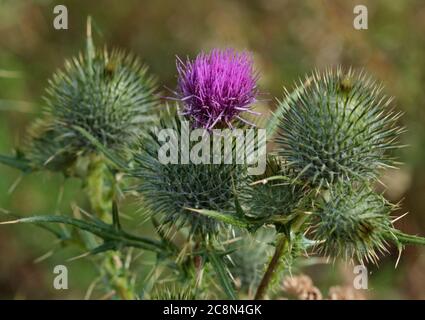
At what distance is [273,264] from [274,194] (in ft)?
1.28

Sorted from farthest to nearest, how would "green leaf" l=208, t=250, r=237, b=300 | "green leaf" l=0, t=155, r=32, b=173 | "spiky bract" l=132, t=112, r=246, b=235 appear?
"green leaf" l=0, t=155, r=32, b=173 < "spiky bract" l=132, t=112, r=246, b=235 < "green leaf" l=208, t=250, r=237, b=300

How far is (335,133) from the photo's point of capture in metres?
3.39

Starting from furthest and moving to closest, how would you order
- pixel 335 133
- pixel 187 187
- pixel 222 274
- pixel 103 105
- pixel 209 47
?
pixel 209 47 → pixel 103 105 → pixel 187 187 → pixel 335 133 → pixel 222 274

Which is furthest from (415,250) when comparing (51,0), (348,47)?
(51,0)

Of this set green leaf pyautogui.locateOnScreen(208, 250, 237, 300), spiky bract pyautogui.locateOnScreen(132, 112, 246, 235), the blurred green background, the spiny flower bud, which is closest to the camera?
green leaf pyautogui.locateOnScreen(208, 250, 237, 300)

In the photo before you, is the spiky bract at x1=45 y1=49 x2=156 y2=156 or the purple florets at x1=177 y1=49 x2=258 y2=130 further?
the spiky bract at x1=45 y1=49 x2=156 y2=156

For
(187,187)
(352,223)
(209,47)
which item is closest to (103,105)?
(187,187)

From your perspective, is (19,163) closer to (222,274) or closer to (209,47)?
(222,274)

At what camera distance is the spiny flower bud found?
3324mm

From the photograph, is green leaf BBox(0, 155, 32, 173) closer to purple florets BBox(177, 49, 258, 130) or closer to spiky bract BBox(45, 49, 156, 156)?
spiky bract BBox(45, 49, 156, 156)

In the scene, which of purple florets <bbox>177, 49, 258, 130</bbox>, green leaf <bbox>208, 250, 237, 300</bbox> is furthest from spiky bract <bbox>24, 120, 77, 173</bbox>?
green leaf <bbox>208, 250, 237, 300</bbox>

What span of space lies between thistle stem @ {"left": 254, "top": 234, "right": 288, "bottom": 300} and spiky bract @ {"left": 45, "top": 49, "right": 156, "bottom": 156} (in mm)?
1393

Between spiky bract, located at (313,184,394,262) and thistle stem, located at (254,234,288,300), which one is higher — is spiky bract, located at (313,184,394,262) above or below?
above

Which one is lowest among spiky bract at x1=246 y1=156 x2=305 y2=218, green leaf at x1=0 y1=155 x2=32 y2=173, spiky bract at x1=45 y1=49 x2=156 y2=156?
spiky bract at x1=246 y1=156 x2=305 y2=218
